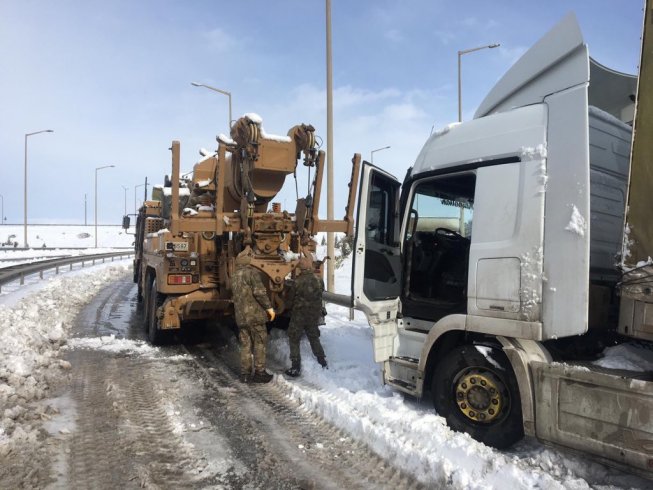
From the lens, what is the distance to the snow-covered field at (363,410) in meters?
3.30

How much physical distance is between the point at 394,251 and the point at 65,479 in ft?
11.3

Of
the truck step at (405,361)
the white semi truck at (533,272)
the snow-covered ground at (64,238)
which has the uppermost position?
the white semi truck at (533,272)

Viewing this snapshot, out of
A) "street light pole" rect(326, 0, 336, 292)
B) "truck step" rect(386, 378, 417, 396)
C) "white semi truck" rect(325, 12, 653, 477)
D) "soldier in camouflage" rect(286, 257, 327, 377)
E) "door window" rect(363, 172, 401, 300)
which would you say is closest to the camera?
"white semi truck" rect(325, 12, 653, 477)

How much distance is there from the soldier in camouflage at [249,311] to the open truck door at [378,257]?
171 cm

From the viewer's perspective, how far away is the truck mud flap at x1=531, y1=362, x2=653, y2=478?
9.29ft

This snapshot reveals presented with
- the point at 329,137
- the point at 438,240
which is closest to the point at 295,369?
the point at 438,240

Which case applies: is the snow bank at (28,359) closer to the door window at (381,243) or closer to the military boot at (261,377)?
the military boot at (261,377)

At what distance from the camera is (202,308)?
699 cm

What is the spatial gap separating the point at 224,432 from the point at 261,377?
1.57 metres

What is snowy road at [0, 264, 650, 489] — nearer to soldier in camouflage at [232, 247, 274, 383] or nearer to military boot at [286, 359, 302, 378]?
military boot at [286, 359, 302, 378]

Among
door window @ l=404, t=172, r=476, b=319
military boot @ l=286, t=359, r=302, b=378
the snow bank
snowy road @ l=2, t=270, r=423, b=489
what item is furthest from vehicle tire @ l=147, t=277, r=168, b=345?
door window @ l=404, t=172, r=476, b=319

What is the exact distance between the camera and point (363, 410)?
4512 mm

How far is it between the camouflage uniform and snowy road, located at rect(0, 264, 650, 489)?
356mm

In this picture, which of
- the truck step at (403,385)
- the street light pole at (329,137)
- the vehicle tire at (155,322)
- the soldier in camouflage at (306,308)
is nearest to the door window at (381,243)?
the truck step at (403,385)
